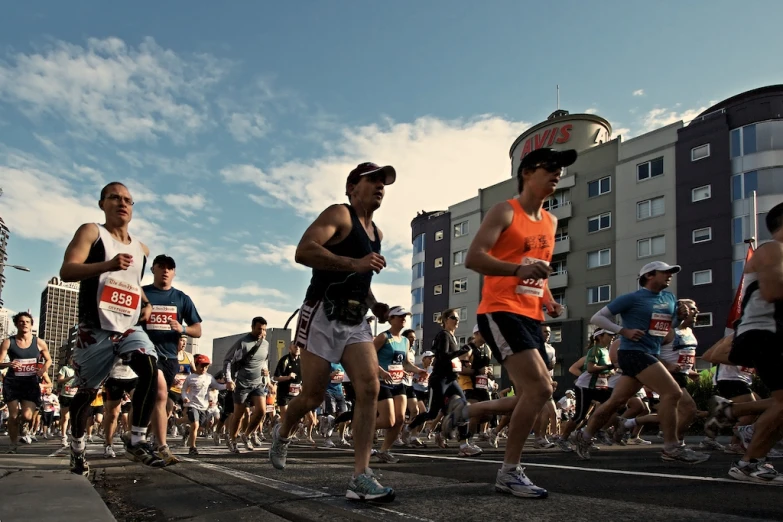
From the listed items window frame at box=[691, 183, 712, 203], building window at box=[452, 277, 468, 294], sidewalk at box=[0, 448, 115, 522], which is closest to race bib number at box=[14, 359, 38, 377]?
sidewalk at box=[0, 448, 115, 522]

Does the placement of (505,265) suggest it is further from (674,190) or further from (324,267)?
(674,190)

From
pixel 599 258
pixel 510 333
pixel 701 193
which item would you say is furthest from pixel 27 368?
pixel 599 258

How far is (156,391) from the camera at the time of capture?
5754mm

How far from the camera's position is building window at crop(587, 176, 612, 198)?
4463 cm

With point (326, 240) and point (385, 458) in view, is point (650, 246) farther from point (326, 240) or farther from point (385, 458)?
point (326, 240)

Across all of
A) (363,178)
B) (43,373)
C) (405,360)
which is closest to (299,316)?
(363,178)

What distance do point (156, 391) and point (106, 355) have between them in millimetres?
486

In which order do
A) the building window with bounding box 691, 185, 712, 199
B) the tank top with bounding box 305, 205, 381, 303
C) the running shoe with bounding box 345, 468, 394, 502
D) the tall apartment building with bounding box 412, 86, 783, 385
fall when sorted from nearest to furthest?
1. the running shoe with bounding box 345, 468, 394, 502
2. the tank top with bounding box 305, 205, 381, 303
3. the tall apartment building with bounding box 412, 86, 783, 385
4. the building window with bounding box 691, 185, 712, 199

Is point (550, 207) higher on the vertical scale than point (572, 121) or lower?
lower

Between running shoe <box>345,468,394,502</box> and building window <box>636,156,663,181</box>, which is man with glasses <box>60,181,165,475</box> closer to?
running shoe <box>345,468,394,502</box>

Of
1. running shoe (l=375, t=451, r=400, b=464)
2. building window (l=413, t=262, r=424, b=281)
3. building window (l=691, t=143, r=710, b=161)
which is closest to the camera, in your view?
running shoe (l=375, t=451, r=400, b=464)

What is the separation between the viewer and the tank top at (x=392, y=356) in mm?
10287

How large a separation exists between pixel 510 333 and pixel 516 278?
357 millimetres

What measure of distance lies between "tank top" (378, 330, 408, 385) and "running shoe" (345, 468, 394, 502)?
603 centimetres
